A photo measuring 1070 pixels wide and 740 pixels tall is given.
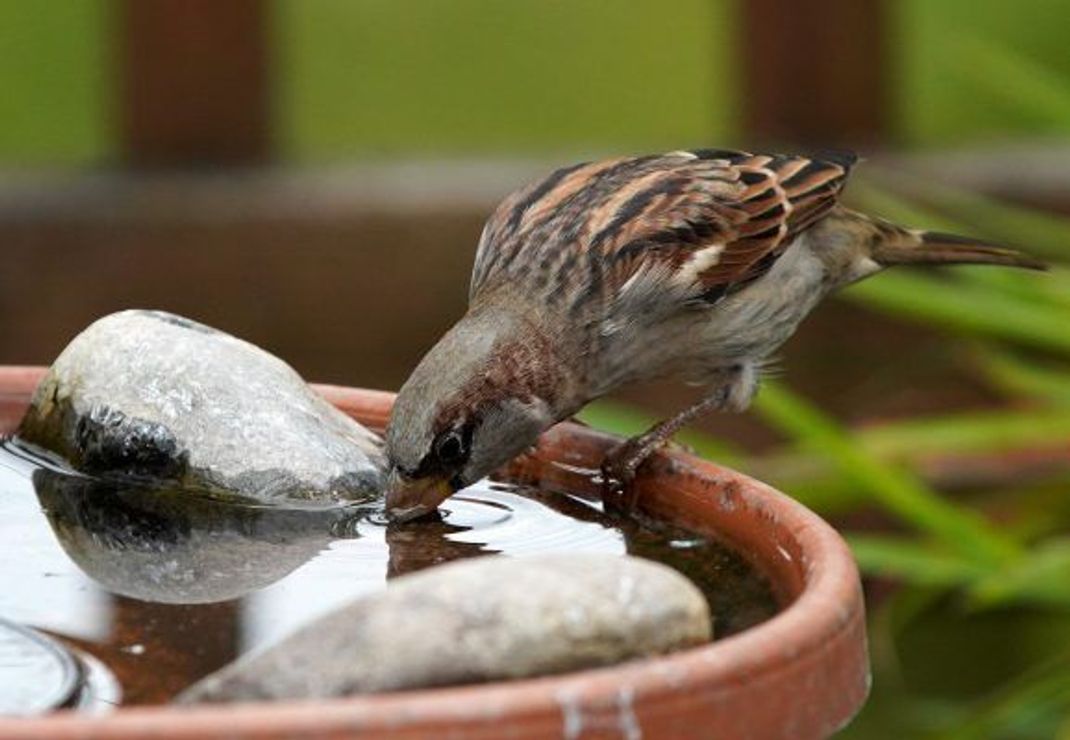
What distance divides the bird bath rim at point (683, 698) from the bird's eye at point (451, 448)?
1.97 feet

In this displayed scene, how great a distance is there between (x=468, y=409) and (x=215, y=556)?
62 cm

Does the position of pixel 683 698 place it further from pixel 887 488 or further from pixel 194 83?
pixel 194 83

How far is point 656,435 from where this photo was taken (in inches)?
126

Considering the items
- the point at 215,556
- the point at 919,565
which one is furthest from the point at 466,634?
the point at 919,565

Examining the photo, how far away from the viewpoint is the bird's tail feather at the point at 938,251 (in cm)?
428

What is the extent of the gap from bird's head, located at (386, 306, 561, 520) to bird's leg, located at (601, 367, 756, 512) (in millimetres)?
191

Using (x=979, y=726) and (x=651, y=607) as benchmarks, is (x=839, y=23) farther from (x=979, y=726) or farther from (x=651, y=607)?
(x=651, y=607)

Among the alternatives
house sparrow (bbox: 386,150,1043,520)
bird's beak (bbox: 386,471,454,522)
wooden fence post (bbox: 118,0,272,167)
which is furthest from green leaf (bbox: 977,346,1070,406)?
wooden fence post (bbox: 118,0,272,167)

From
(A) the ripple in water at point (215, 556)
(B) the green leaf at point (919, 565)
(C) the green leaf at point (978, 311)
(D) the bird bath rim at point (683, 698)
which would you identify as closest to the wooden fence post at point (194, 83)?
(C) the green leaf at point (978, 311)

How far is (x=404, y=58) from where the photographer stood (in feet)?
20.4

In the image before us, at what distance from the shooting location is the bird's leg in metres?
2.96

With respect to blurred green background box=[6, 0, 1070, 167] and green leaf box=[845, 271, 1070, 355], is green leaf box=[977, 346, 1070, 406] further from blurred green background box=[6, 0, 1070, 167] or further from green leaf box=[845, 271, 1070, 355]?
blurred green background box=[6, 0, 1070, 167]

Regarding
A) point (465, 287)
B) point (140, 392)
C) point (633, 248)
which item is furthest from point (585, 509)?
point (465, 287)

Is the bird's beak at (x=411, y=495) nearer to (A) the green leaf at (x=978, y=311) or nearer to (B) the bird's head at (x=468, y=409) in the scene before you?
(B) the bird's head at (x=468, y=409)
